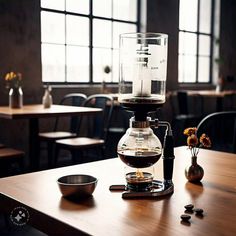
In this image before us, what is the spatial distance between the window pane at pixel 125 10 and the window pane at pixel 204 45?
1945mm

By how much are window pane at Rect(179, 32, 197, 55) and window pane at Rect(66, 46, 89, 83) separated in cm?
236

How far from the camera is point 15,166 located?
4.34 metres

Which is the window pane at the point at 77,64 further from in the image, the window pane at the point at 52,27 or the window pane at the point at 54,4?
the window pane at the point at 54,4

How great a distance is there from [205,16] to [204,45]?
1.95 feet

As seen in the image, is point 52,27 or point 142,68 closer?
point 142,68

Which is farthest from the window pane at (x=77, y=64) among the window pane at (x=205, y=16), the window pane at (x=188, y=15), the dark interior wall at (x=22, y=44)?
the window pane at (x=205, y=16)

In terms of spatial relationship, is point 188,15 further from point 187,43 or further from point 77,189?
point 77,189

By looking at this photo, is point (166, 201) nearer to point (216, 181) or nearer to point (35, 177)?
point (216, 181)

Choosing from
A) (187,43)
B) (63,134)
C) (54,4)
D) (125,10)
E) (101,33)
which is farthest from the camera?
(187,43)

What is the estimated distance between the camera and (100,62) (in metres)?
5.77

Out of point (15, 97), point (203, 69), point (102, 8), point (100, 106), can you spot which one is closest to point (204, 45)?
point (203, 69)

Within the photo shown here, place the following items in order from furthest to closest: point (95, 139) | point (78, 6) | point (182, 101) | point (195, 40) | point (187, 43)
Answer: point (195, 40), point (187, 43), point (182, 101), point (78, 6), point (95, 139)

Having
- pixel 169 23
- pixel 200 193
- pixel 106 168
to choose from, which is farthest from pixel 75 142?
pixel 169 23

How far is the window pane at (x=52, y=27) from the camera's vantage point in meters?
5.04
